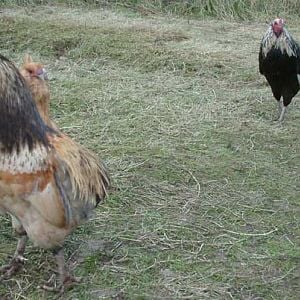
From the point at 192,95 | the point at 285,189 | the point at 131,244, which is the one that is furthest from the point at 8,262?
the point at 192,95

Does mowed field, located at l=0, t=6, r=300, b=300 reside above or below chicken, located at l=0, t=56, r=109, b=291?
below

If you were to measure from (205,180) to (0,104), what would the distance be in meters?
2.30

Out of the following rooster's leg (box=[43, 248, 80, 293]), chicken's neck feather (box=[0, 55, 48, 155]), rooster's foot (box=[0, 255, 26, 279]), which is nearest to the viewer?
chicken's neck feather (box=[0, 55, 48, 155])

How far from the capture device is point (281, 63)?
22.0 ft

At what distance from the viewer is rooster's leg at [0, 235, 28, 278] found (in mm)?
3744

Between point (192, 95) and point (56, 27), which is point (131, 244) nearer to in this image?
point (192, 95)

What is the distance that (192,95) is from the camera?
711 centimetres

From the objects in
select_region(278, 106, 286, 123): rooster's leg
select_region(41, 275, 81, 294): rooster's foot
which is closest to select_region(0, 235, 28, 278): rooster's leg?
select_region(41, 275, 81, 294): rooster's foot

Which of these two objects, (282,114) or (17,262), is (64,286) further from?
(282,114)

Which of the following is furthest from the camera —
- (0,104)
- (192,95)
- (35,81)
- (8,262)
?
(192,95)

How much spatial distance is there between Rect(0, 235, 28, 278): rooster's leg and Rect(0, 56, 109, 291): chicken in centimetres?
30

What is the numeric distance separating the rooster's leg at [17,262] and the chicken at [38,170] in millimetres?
298

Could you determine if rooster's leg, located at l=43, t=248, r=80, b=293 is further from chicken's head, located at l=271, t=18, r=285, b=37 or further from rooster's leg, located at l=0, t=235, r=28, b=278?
chicken's head, located at l=271, t=18, r=285, b=37

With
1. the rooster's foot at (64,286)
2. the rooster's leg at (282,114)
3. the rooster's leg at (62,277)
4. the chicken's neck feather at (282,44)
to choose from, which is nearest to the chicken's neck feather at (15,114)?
the rooster's leg at (62,277)
